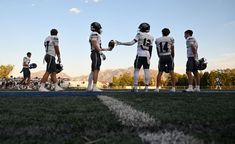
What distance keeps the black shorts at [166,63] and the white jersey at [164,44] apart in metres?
0.14

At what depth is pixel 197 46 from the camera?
1163 centimetres

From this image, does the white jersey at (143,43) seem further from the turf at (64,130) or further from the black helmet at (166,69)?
the turf at (64,130)

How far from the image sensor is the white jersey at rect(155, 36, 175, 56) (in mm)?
11070

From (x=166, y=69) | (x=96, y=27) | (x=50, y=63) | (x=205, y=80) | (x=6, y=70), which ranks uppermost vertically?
(x=6, y=70)

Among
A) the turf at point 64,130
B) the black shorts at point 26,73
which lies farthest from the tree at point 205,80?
the turf at point 64,130

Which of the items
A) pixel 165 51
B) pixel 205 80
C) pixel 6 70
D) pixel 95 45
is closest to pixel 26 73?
pixel 95 45

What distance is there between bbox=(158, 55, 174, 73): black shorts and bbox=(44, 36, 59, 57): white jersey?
3396mm

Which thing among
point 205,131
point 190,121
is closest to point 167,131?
point 205,131

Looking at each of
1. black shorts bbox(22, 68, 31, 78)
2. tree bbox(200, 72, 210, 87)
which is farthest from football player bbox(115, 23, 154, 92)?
tree bbox(200, 72, 210, 87)

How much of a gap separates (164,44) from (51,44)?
3602 mm

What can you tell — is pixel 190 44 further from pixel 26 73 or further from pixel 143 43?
pixel 26 73

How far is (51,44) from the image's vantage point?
11.2 meters

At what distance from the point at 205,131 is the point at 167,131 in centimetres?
31

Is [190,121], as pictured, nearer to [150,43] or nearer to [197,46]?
[150,43]
